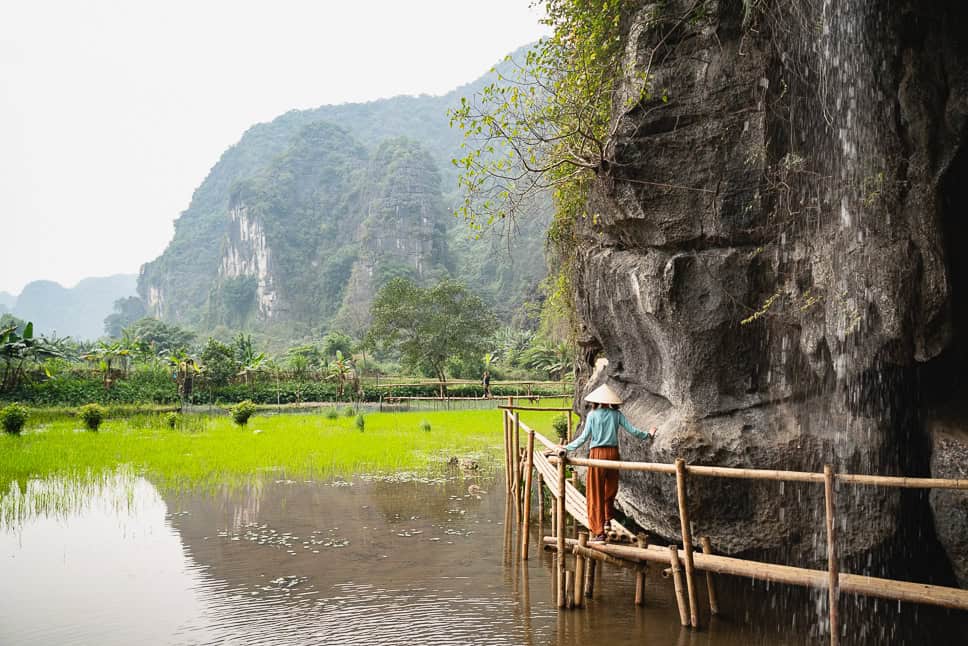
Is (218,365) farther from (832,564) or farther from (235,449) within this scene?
(832,564)

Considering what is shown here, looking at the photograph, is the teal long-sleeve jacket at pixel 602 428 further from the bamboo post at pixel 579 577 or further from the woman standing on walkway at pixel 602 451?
the bamboo post at pixel 579 577

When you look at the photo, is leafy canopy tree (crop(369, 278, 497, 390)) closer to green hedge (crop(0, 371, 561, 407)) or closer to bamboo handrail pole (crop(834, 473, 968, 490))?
green hedge (crop(0, 371, 561, 407))

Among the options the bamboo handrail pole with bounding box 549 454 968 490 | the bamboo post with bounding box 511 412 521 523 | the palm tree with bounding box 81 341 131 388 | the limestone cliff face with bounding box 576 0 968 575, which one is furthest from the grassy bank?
the bamboo handrail pole with bounding box 549 454 968 490

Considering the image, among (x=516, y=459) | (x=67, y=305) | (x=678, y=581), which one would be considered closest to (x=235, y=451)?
(x=516, y=459)

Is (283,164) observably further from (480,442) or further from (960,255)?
(960,255)

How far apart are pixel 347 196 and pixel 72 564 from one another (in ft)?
273

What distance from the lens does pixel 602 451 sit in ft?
17.9

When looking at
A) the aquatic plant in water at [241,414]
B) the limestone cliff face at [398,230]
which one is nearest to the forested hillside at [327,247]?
the limestone cliff face at [398,230]

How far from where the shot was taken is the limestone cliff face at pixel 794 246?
500 centimetres

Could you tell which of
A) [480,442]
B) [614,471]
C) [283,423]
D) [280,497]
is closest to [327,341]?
[283,423]

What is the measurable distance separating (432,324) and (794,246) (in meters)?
29.6

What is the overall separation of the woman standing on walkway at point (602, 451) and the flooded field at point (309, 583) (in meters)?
0.71

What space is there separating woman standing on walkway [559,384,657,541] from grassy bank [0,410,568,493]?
19.9 ft

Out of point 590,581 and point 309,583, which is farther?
point 309,583
